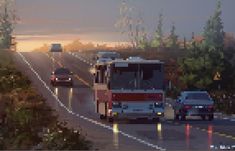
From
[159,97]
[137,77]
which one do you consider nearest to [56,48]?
[137,77]

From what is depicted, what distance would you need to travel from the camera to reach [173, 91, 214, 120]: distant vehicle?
45969 mm

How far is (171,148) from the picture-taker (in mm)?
24141

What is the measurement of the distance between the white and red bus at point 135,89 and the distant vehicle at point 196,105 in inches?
223

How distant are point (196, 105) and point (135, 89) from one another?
6.89 meters

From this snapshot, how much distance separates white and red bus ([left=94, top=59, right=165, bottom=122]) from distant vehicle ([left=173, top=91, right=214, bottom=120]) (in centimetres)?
565

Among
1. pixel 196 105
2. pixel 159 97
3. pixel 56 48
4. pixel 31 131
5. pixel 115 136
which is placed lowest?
pixel 115 136

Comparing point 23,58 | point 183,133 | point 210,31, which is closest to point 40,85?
point 23,58

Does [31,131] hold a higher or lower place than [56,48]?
lower

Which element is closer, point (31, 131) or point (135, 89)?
point (31, 131)

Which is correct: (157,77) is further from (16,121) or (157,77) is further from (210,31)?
(210,31)

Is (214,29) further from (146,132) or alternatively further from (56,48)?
(146,132)

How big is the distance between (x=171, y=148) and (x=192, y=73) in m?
54.2

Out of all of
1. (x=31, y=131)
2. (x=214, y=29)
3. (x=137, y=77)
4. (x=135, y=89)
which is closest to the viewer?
(x=31, y=131)

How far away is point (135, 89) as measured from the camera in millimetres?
40250
